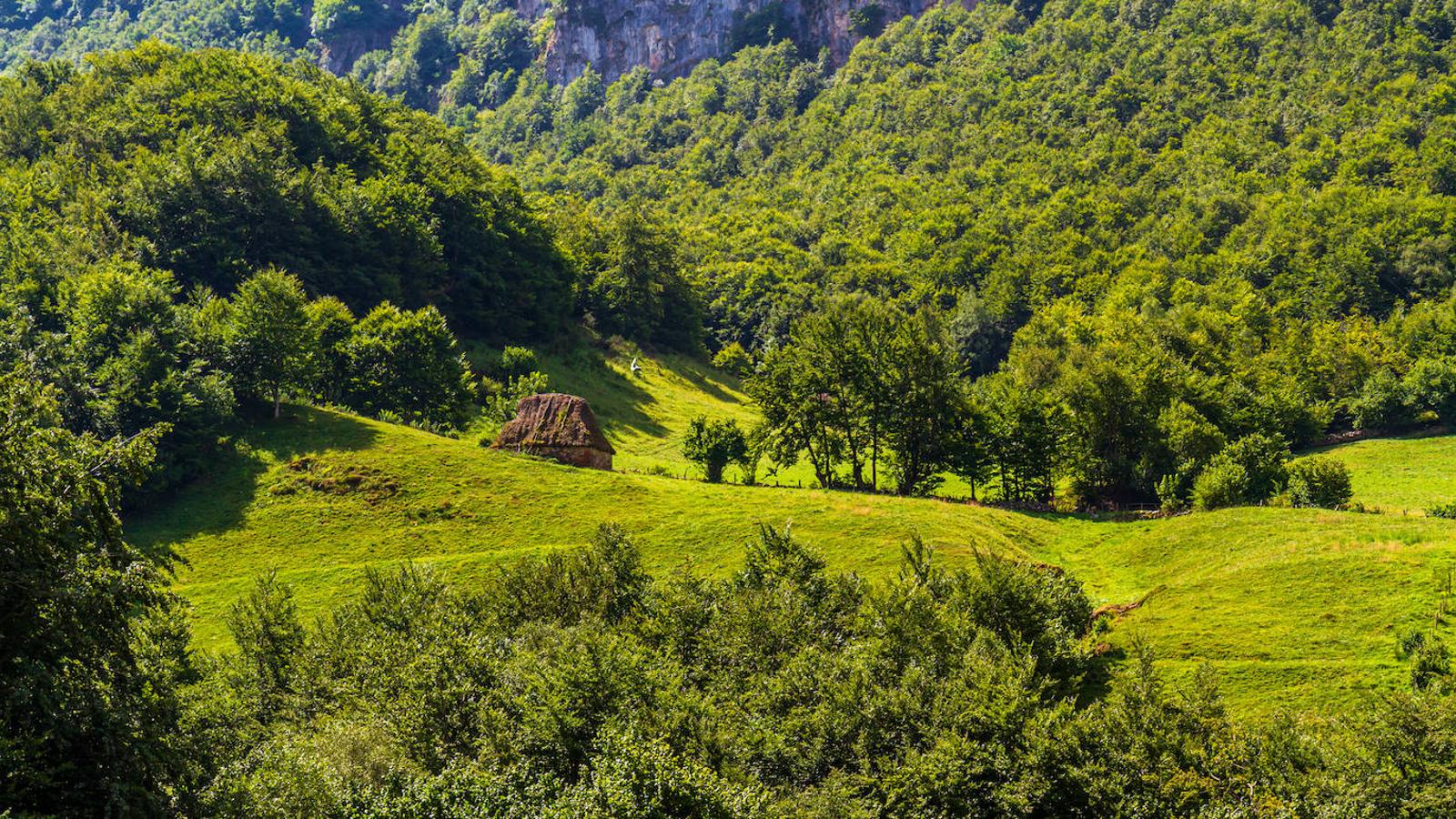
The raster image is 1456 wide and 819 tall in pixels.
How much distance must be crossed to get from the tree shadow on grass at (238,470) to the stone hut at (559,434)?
42.2 ft

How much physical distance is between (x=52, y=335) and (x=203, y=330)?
485 inches

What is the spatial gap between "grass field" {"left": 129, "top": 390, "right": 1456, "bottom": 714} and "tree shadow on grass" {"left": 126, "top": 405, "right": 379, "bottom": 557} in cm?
20

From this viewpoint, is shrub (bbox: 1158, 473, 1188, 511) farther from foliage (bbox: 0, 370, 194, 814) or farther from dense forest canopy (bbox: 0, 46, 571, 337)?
dense forest canopy (bbox: 0, 46, 571, 337)

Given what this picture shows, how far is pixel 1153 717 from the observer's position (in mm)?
34906

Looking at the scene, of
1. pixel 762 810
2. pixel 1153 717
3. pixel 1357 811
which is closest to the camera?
pixel 1357 811

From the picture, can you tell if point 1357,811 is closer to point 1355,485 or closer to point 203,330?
point 1355,485

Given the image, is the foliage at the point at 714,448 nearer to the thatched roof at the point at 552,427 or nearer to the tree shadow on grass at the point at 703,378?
the thatched roof at the point at 552,427

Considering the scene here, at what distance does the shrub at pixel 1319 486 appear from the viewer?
7494 cm

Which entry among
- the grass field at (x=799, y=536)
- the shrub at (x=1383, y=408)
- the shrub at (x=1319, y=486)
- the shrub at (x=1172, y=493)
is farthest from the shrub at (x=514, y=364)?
the shrub at (x=1383, y=408)

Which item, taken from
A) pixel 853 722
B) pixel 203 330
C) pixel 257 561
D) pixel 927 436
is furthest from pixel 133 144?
pixel 853 722

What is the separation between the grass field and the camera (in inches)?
1892

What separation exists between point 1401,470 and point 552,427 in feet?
273

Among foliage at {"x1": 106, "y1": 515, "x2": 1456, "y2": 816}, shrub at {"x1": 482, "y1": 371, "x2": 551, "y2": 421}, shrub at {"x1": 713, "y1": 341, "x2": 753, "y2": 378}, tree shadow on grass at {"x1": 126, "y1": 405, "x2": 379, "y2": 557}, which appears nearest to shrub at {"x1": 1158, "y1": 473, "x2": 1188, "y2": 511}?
foliage at {"x1": 106, "y1": 515, "x2": 1456, "y2": 816}

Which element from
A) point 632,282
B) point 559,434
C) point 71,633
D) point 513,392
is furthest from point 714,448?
point 632,282
